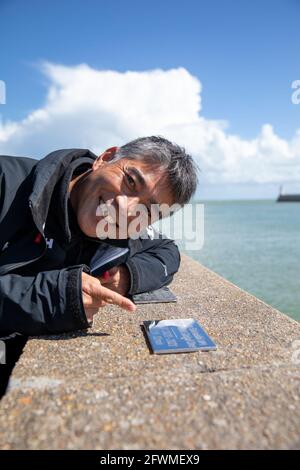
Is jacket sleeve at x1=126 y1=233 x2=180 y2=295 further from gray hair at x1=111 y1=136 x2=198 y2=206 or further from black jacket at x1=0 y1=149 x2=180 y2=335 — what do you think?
gray hair at x1=111 y1=136 x2=198 y2=206

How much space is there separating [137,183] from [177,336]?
1.04 m

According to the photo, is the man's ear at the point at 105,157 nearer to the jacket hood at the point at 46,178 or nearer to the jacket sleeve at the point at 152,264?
the jacket hood at the point at 46,178

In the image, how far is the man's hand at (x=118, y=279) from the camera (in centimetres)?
264

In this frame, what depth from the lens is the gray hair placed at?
7.59 feet

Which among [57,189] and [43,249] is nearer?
[43,249]

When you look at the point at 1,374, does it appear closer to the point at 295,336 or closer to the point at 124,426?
the point at 124,426

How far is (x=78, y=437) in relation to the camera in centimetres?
134

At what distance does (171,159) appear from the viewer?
2.34m

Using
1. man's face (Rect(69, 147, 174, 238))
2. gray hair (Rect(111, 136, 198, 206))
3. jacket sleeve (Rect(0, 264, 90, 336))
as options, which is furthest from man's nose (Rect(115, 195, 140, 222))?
jacket sleeve (Rect(0, 264, 90, 336))

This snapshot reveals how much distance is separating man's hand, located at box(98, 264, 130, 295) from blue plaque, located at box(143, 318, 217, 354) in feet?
1.24

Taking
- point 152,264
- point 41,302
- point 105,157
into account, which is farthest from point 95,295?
point 105,157

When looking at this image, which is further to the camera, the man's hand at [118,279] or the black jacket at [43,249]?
the man's hand at [118,279]

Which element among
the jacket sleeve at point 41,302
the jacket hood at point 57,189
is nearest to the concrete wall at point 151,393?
the jacket sleeve at point 41,302

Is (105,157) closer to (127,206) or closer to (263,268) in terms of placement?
(127,206)
